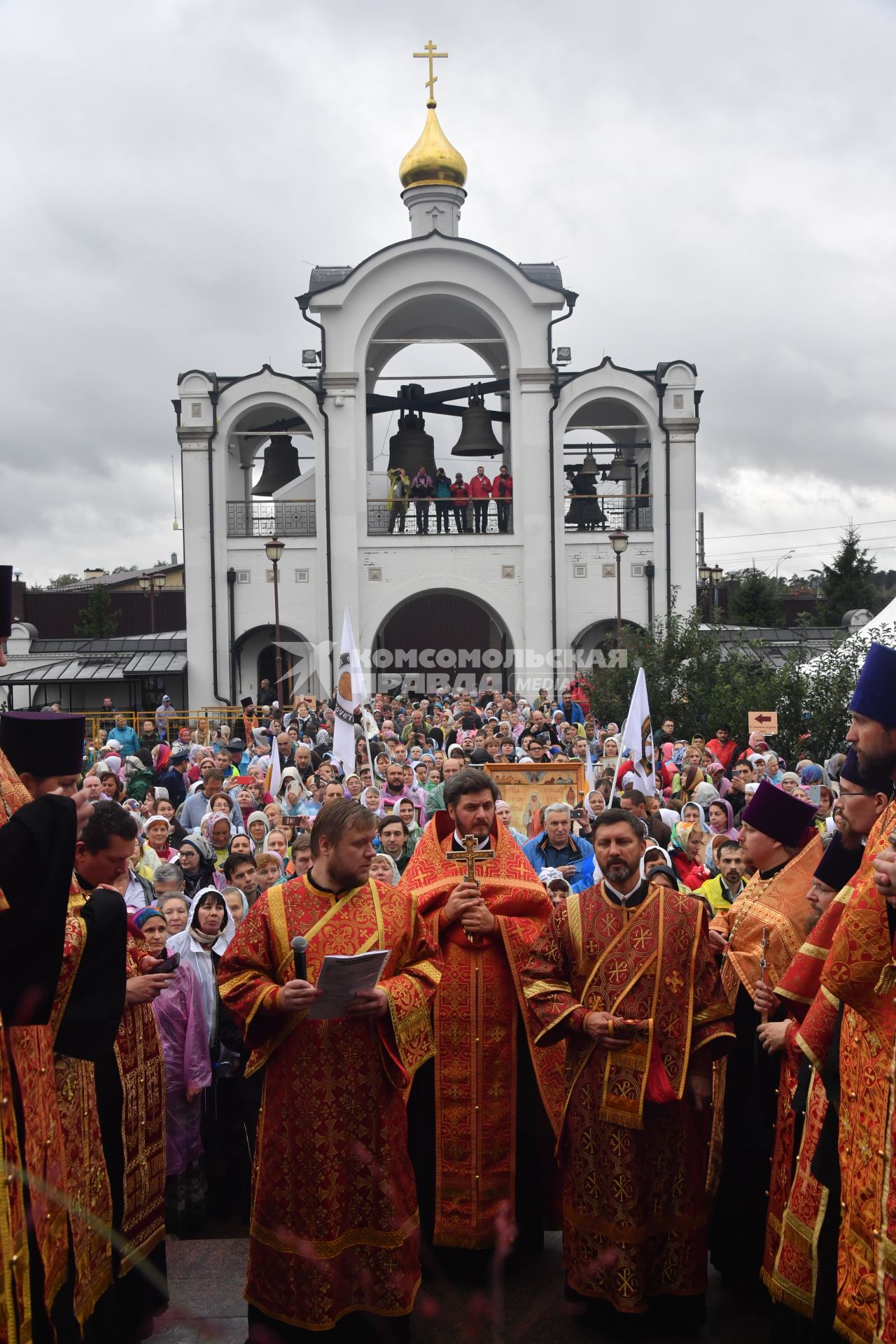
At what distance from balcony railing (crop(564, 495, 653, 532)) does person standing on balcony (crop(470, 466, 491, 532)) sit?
179cm

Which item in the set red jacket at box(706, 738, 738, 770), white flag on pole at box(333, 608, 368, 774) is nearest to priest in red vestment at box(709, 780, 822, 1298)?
white flag on pole at box(333, 608, 368, 774)

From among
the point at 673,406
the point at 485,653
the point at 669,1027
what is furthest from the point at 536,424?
the point at 669,1027

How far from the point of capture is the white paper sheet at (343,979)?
3.85 meters

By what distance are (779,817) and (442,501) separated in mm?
23130

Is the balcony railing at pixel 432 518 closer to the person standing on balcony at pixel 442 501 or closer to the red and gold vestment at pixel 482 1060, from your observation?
the person standing on balcony at pixel 442 501

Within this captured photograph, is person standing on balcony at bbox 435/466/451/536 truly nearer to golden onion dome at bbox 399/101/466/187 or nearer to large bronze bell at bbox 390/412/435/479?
large bronze bell at bbox 390/412/435/479

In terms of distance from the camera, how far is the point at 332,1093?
4.12 metres

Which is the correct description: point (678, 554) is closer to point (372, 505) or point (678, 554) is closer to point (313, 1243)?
point (372, 505)

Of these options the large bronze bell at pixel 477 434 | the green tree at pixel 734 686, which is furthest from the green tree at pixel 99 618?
the green tree at pixel 734 686

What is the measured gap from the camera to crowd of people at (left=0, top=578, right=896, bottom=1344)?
3221 mm

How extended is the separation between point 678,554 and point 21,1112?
25576 mm

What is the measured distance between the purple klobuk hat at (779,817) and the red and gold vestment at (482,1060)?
929 millimetres

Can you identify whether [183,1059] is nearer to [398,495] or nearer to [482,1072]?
[482,1072]

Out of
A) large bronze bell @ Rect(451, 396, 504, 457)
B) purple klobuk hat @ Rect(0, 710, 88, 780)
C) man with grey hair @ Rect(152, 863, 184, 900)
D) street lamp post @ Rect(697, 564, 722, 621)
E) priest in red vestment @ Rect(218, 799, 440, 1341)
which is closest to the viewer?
purple klobuk hat @ Rect(0, 710, 88, 780)
